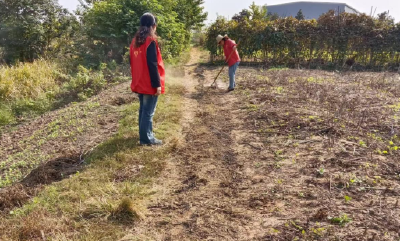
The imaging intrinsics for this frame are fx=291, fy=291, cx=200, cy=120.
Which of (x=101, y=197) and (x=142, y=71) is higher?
(x=142, y=71)

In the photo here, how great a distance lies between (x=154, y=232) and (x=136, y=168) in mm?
1414

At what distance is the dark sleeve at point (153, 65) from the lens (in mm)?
4281

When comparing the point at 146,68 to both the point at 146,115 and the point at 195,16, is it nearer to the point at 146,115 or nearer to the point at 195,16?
the point at 146,115

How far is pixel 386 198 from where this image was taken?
10.3 ft

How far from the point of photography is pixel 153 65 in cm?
432

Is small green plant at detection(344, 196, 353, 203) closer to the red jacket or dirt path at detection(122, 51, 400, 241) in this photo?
dirt path at detection(122, 51, 400, 241)

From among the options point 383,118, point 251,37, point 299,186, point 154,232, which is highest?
point 251,37

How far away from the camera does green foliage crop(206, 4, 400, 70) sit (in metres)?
14.1

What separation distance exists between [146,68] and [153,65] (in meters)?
0.15

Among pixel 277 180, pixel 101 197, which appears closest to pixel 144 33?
pixel 101 197

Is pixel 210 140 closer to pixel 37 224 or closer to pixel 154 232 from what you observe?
pixel 154 232


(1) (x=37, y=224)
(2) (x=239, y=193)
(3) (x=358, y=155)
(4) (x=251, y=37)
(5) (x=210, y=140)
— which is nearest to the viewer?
(1) (x=37, y=224)

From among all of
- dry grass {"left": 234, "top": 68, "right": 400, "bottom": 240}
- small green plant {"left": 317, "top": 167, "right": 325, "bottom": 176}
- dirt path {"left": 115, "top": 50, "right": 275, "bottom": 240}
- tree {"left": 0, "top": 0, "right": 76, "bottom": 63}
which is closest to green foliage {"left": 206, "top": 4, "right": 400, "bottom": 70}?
dry grass {"left": 234, "top": 68, "right": 400, "bottom": 240}

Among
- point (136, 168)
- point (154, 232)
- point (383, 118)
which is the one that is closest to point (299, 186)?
point (154, 232)
